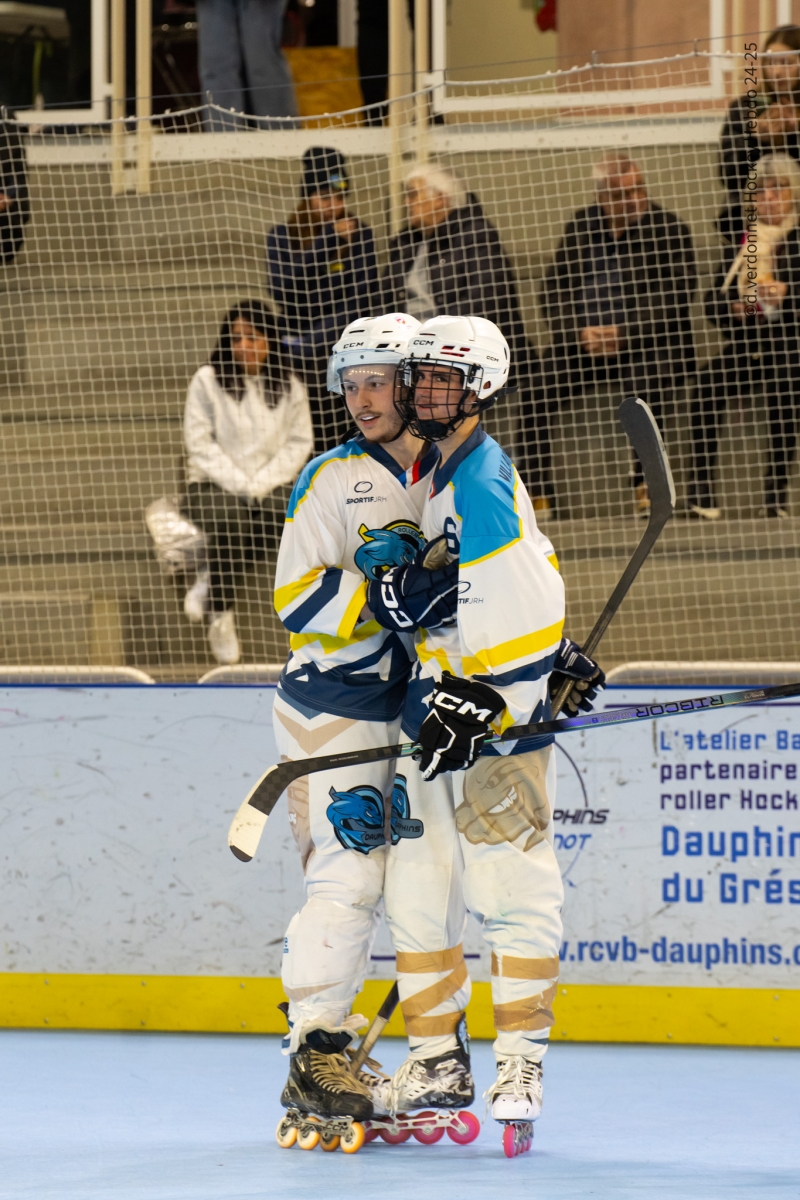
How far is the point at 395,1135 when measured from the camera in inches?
115

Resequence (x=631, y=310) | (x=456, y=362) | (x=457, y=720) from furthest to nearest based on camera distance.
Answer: (x=631, y=310) → (x=456, y=362) → (x=457, y=720)

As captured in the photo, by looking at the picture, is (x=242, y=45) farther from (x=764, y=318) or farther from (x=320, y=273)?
(x=764, y=318)

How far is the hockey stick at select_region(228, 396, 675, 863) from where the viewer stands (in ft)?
9.41

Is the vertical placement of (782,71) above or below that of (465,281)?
above

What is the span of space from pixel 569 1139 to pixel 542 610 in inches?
→ 42.9

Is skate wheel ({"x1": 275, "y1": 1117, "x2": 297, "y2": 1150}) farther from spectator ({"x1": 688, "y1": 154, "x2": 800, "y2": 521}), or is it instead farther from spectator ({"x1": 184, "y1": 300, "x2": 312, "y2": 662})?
spectator ({"x1": 688, "y1": 154, "x2": 800, "y2": 521})

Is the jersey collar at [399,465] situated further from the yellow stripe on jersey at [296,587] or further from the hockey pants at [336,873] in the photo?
the hockey pants at [336,873]

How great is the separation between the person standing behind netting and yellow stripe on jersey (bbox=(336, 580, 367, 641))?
177 cm

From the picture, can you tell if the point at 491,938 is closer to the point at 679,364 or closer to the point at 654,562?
the point at 654,562

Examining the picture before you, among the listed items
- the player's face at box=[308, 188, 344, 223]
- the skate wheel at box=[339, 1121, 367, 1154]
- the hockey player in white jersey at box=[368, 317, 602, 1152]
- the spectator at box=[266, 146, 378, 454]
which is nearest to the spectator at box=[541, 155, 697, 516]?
the spectator at box=[266, 146, 378, 454]

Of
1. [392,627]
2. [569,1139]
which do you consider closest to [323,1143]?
[569,1139]

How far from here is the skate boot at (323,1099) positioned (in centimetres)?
285

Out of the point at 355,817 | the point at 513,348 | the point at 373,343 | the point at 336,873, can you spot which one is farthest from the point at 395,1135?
the point at 513,348

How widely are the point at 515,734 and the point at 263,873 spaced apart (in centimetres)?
131
